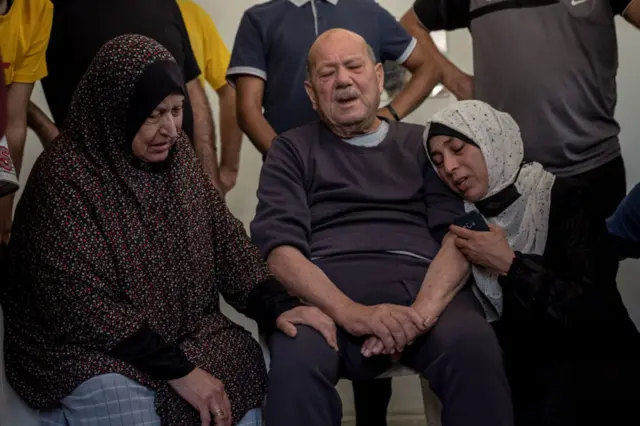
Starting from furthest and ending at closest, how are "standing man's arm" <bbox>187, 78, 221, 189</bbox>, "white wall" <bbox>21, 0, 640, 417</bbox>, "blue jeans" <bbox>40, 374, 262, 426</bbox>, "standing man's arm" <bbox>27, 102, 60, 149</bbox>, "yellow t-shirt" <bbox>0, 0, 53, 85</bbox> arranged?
"white wall" <bbox>21, 0, 640, 417</bbox> → "standing man's arm" <bbox>187, 78, 221, 189</bbox> → "standing man's arm" <bbox>27, 102, 60, 149</bbox> → "yellow t-shirt" <bbox>0, 0, 53, 85</bbox> → "blue jeans" <bbox>40, 374, 262, 426</bbox>

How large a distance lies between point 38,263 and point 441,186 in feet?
3.12

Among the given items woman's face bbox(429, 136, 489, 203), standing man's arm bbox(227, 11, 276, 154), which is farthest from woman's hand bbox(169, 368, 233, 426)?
standing man's arm bbox(227, 11, 276, 154)

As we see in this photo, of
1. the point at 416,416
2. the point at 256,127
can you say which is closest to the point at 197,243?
the point at 256,127

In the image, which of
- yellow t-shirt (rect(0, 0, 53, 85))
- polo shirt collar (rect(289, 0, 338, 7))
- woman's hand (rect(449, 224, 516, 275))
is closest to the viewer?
woman's hand (rect(449, 224, 516, 275))

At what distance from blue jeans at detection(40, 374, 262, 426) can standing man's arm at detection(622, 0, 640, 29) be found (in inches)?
63.3

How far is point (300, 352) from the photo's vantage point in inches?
60.4

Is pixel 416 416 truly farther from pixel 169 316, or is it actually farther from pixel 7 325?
pixel 7 325

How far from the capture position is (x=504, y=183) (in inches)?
69.9

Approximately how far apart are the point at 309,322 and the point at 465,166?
1.74 feet

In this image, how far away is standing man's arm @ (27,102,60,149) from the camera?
2.15 metres

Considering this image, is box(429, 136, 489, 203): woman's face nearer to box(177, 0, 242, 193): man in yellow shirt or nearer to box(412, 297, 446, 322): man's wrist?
box(412, 297, 446, 322): man's wrist

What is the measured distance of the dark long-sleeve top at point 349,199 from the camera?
69.9 inches

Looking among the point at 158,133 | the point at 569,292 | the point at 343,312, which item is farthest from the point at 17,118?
the point at 569,292

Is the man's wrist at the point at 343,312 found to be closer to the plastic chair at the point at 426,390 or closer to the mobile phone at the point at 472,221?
the plastic chair at the point at 426,390
